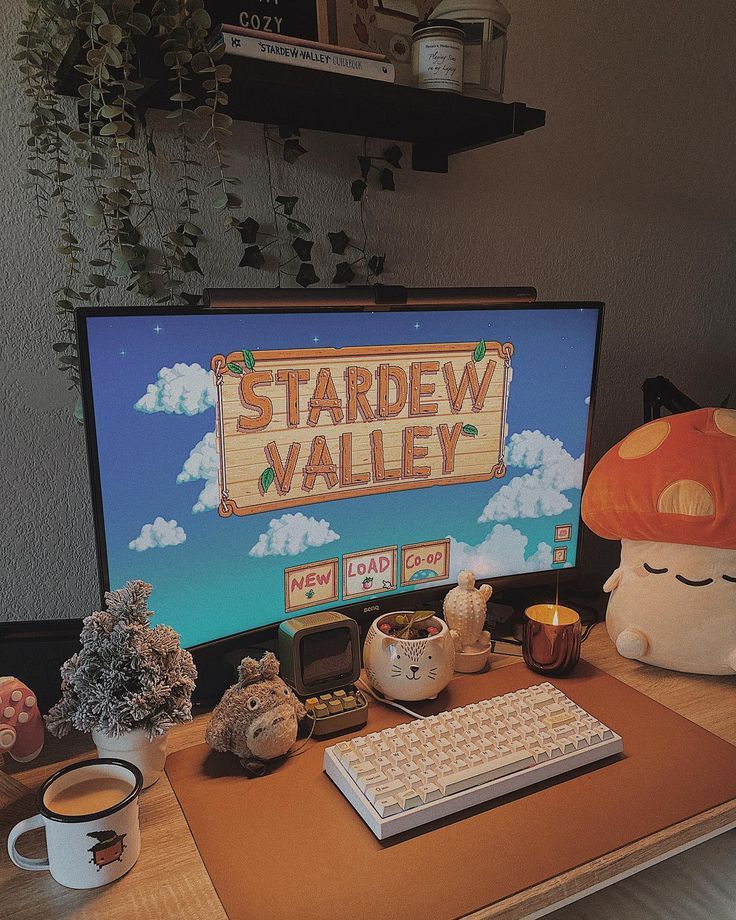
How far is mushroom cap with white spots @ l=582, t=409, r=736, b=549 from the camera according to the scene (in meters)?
1.02

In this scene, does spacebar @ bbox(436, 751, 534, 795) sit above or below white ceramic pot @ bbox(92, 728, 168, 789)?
below

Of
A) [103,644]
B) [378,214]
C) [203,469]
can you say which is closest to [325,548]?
[203,469]

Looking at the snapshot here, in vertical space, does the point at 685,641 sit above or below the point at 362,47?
below

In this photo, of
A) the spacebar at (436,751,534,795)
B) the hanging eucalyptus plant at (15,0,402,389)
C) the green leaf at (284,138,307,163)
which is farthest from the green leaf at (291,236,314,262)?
the spacebar at (436,751,534,795)

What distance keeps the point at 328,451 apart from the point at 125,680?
0.39 metres

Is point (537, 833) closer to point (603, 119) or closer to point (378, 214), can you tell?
point (378, 214)

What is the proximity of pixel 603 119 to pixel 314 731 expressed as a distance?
1233 mm

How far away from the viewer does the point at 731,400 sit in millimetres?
1760

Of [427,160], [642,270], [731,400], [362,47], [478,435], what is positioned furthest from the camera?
[731,400]

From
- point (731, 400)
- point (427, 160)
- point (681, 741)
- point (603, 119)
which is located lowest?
point (681, 741)

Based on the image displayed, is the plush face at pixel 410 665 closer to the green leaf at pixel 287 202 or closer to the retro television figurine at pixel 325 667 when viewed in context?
the retro television figurine at pixel 325 667

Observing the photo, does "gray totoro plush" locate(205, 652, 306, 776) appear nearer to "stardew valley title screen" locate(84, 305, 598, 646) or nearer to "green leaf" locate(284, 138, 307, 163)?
"stardew valley title screen" locate(84, 305, 598, 646)

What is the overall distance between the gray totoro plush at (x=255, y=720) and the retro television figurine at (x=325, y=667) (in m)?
0.07

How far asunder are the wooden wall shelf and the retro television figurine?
2.17ft
